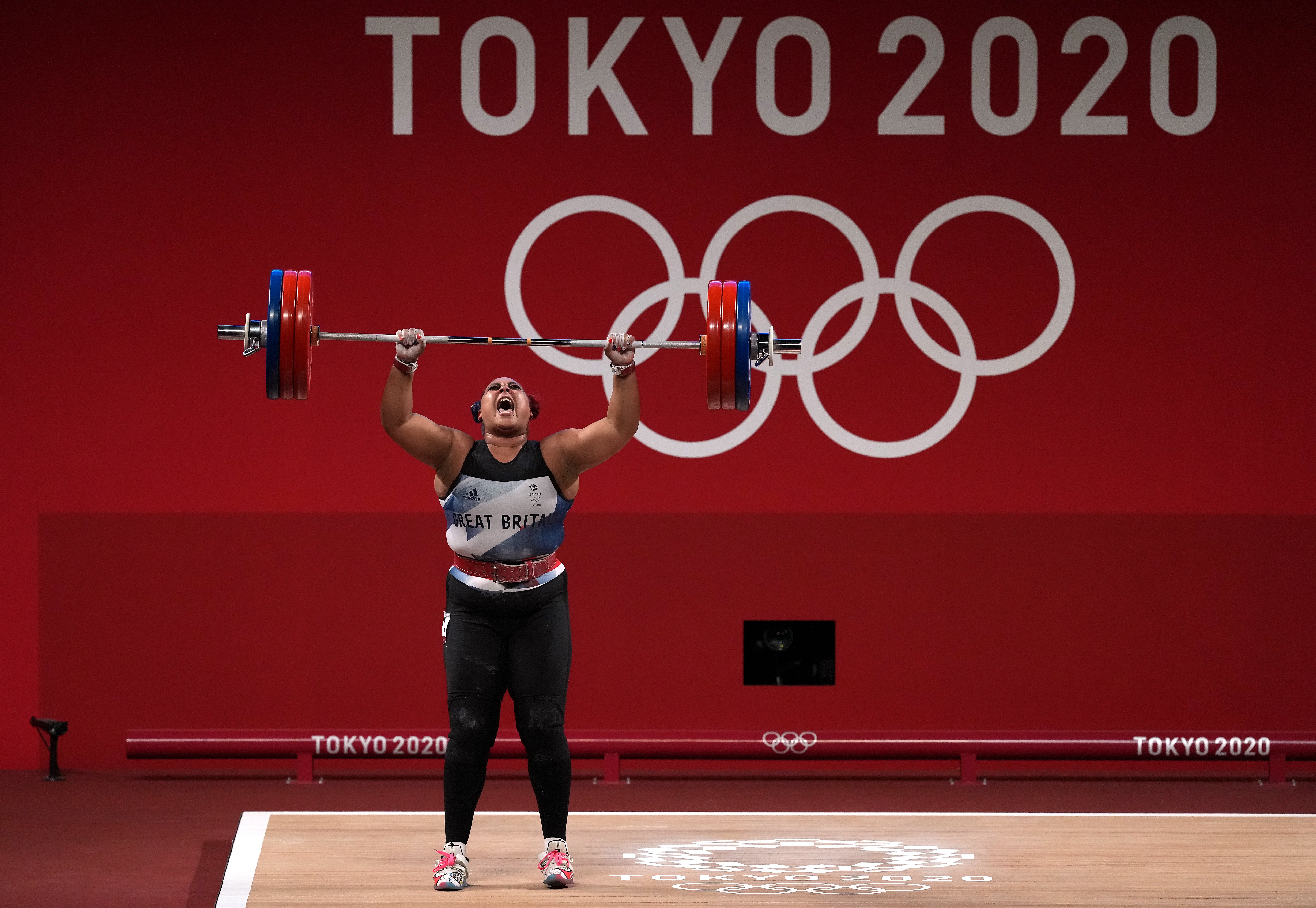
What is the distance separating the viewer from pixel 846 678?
560 cm

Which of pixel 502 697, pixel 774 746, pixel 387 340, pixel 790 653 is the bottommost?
pixel 774 746

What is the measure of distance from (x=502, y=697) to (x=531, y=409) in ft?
2.55

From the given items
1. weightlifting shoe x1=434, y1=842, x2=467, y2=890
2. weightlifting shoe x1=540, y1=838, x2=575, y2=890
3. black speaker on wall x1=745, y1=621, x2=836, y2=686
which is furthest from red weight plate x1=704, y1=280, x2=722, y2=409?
black speaker on wall x1=745, y1=621, x2=836, y2=686

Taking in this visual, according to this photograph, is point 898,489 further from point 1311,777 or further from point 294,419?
point 294,419

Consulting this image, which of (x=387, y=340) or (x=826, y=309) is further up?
(x=826, y=309)

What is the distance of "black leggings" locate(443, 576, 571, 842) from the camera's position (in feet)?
12.3

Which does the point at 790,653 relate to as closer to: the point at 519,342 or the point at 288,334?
the point at 519,342

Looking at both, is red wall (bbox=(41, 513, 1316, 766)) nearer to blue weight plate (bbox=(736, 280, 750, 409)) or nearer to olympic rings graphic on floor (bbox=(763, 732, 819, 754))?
olympic rings graphic on floor (bbox=(763, 732, 819, 754))

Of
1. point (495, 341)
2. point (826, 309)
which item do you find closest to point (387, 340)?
point (495, 341)

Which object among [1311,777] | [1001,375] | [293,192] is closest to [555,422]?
[293,192]

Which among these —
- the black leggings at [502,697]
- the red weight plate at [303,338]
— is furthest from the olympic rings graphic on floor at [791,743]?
the red weight plate at [303,338]

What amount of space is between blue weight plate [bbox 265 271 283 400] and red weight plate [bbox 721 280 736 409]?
1.09m

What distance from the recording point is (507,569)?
379 centimetres

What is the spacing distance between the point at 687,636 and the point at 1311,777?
7.88 ft
